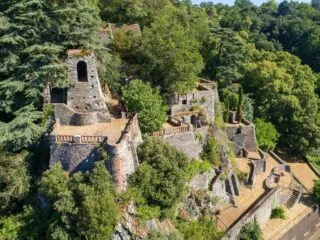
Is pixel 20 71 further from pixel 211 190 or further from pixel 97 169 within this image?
pixel 211 190

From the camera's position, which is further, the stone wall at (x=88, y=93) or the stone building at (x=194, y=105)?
the stone building at (x=194, y=105)

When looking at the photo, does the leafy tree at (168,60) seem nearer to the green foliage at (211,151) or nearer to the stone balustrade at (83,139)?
the green foliage at (211,151)

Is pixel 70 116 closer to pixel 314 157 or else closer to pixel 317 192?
pixel 317 192

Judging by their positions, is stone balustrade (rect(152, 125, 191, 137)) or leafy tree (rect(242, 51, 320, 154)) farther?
leafy tree (rect(242, 51, 320, 154))

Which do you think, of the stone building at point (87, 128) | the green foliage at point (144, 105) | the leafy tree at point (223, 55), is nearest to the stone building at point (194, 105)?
the green foliage at point (144, 105)

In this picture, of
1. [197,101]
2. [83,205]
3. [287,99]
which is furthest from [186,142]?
[287,99]

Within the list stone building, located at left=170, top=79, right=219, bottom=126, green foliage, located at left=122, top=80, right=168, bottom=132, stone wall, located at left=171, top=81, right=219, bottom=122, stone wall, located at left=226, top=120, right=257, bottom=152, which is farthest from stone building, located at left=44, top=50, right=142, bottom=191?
stone wall, located at left=226, top=120, right=257, bottom=152

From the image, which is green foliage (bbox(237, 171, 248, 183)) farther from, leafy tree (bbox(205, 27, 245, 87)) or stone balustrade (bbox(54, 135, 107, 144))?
stone balustrade (bbox(54, 135, 107, 144))
